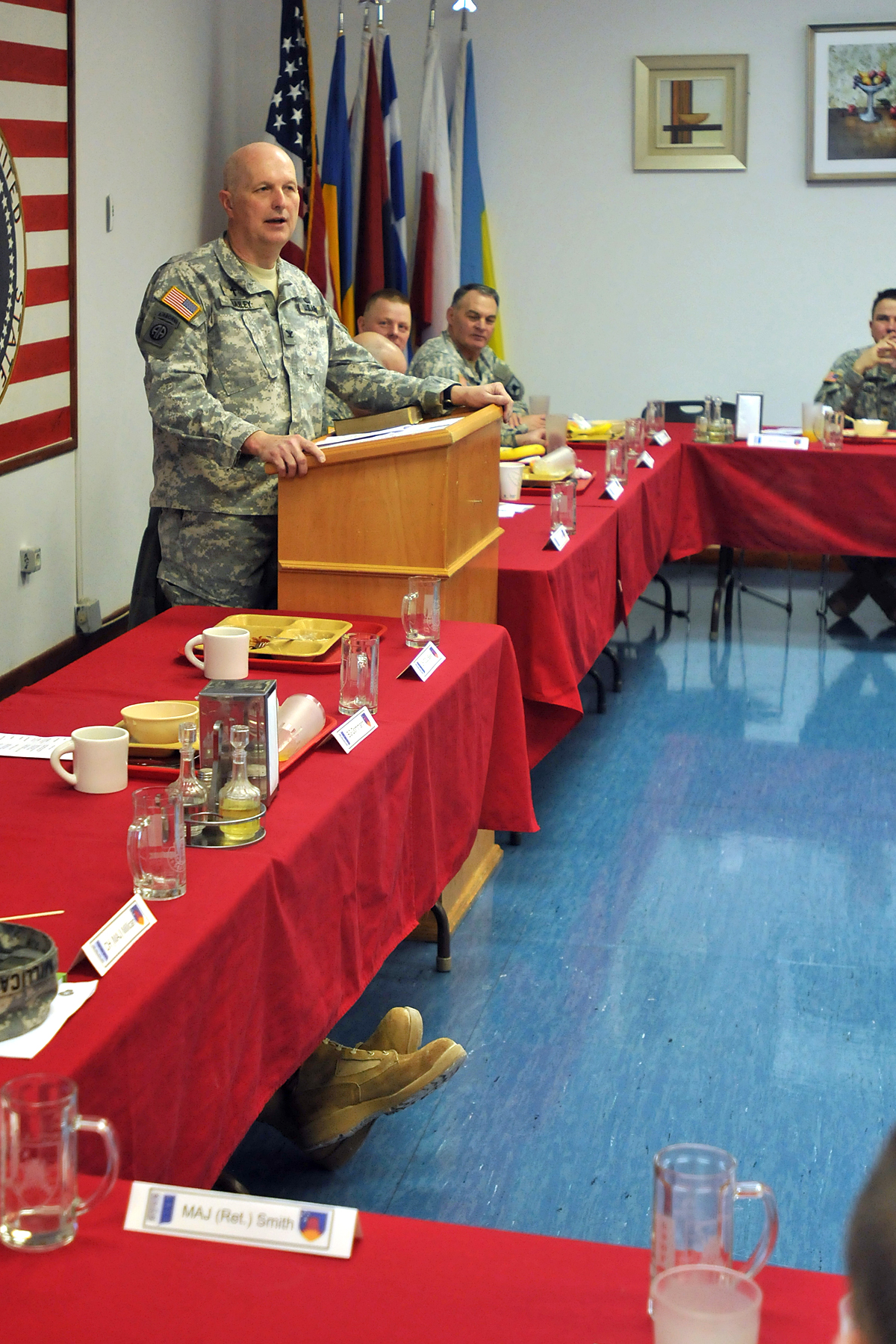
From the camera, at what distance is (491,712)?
2807 mm

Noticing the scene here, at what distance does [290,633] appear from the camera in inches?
104

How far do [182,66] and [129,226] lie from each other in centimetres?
103

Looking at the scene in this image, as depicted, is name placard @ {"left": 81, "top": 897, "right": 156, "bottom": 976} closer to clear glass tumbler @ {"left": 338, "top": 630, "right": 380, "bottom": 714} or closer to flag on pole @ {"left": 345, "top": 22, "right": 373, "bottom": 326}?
clear glass tumbler @ {"left": 338, "top": 630, "right": 380, "bottom": 714}

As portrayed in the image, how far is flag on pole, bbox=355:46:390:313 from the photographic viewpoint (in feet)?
22.5

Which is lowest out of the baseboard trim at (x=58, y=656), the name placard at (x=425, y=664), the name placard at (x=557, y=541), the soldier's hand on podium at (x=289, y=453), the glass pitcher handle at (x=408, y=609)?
the baseboard trim at (x=58, y=656)

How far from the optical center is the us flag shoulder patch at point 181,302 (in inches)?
119

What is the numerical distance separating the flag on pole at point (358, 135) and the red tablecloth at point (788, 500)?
7.01ft

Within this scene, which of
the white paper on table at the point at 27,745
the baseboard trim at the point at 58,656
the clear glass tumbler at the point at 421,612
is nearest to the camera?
the white paper on table at the point at 27,745

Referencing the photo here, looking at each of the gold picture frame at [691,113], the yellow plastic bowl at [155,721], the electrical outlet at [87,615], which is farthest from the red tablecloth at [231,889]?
the gold picture frame at [691,113]

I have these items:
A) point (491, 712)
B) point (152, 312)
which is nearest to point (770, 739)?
point (491, 712)

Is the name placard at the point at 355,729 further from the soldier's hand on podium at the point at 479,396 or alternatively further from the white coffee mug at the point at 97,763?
the soldier's hand on podium at the point at 479,396

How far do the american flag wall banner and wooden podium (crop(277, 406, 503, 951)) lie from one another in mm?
2090

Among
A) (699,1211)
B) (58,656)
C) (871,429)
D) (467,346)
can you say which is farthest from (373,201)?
(699,1211)

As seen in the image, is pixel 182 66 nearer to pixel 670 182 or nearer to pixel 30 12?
Result: pixel 30 12
